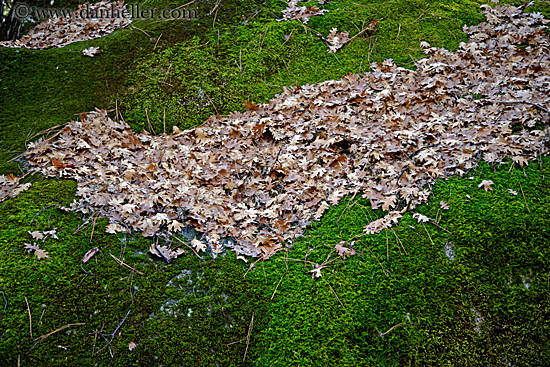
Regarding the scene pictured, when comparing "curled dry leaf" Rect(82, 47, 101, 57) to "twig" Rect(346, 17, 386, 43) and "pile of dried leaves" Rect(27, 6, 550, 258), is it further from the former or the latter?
"twig" Rect(346, 17, 386, 43)

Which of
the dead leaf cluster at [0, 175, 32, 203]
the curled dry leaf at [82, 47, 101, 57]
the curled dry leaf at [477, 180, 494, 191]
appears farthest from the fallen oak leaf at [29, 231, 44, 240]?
the curled dry leaf at [477, 180, 494, 191]

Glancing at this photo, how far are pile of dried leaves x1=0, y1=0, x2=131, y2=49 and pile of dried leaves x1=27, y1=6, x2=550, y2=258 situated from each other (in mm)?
2621

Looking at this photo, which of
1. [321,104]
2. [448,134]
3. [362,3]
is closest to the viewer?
[448,134]

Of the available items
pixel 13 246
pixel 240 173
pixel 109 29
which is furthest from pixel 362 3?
pixel 13 246

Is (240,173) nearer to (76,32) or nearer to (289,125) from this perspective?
(289,125)

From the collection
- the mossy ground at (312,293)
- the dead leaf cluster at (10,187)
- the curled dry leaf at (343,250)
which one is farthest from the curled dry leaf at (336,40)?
the dead leaf cluster at (10,187)

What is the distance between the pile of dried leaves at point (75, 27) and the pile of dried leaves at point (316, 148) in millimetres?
2621

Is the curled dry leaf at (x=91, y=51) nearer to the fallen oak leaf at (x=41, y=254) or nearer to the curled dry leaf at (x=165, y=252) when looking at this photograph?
the fallen oak leaf at (x=41, y=254)

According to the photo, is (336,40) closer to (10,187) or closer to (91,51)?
(91,51)

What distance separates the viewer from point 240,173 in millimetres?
4074

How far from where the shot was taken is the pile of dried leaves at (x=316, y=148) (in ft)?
11.5

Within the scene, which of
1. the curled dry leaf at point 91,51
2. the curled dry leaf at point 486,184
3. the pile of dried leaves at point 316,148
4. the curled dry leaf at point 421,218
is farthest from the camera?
the curled dry leaf at point 91,51

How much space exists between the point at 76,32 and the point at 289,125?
490 centimetres

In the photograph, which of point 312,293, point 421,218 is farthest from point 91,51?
point 421,218
